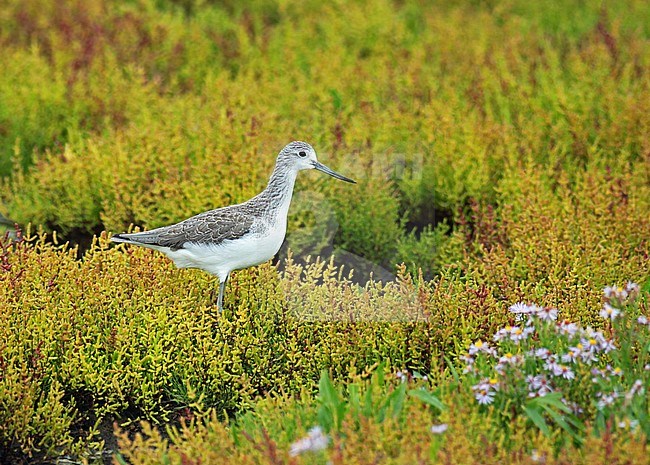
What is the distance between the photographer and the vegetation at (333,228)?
4066mm

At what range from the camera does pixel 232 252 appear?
5.05 metres

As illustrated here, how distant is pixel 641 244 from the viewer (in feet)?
19.7

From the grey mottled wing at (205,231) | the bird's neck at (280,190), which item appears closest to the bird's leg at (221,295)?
the grey mottled wing at (205,231)

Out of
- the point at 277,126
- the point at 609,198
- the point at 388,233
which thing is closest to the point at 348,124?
the point at 277,126

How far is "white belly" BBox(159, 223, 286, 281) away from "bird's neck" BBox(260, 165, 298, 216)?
0.12 meters

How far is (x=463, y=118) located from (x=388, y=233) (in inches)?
60.1

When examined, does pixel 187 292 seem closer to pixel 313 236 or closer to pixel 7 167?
pixel 313 236

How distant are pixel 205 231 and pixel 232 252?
0.65 feet

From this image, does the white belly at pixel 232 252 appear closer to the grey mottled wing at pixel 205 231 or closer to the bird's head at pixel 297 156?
the grey mottled wing at pixel 205 231

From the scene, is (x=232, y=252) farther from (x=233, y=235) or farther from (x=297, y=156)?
(x=297, y=156)

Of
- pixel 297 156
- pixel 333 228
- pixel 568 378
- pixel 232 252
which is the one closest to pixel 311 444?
pixel 568 378

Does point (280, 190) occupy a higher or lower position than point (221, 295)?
higher

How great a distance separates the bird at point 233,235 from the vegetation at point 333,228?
0.91 ft

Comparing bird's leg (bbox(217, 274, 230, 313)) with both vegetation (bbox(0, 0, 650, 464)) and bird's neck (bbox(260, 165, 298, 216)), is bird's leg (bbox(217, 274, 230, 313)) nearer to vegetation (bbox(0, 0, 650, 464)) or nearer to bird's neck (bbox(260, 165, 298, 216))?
vegetation (bbox(0, 0, 650, 464))
